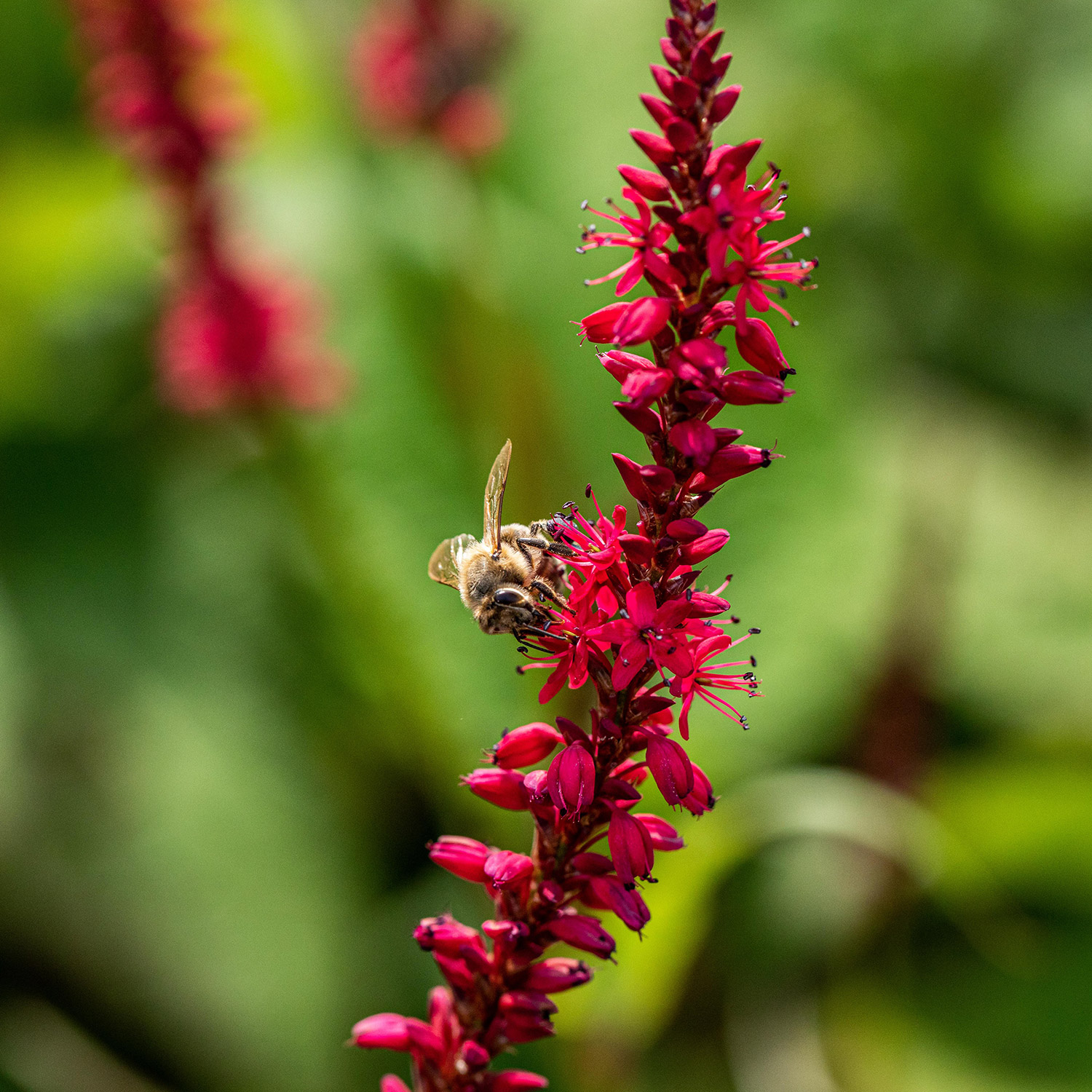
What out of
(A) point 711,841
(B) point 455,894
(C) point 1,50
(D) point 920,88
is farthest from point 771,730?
(C) point 1,50

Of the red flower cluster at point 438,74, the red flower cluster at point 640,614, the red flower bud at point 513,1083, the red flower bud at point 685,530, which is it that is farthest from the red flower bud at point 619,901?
the red flower cluster at point 438,74

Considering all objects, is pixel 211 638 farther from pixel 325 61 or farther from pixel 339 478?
pixel 325 61

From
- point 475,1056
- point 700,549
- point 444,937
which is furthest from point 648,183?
point 475,1056

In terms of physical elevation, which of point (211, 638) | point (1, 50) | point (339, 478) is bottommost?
point (211, 638)

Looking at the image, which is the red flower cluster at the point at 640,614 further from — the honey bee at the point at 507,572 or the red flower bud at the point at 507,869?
the honey bee at the point at 507,572

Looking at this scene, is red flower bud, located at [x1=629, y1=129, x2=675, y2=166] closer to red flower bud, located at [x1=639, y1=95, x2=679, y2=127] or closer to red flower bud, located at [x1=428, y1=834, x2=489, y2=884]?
red flower bud, located at [x1=639, y1=95, x2=679, y2=127]

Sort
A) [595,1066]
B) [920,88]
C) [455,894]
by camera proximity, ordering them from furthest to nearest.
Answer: [920,88] → [455,894] → [595,1066]
